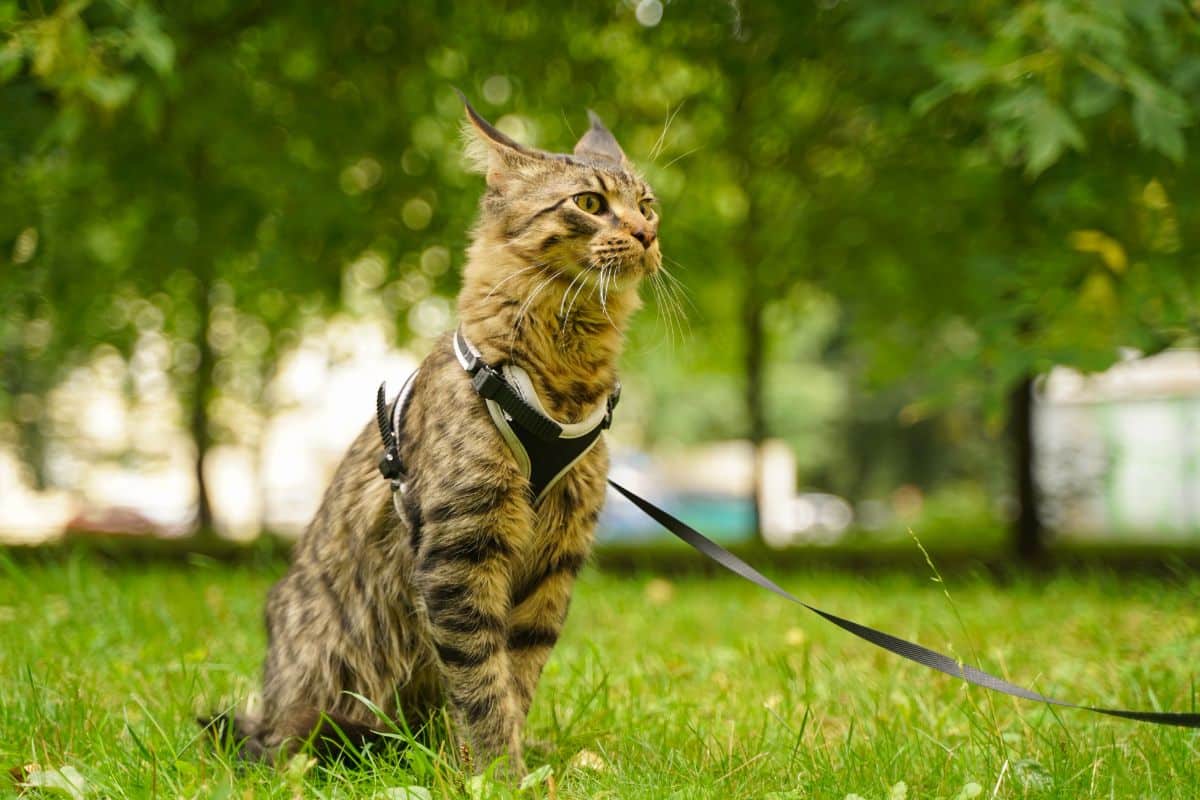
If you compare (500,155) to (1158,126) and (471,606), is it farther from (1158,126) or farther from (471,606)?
(1158,126)

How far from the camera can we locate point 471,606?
8.21 ft

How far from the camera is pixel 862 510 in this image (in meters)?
24.5

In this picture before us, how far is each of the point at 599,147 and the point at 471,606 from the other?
1.50 meters

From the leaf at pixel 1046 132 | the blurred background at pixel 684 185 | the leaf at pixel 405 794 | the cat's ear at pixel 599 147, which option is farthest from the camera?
the blurred background at pixel 684 185

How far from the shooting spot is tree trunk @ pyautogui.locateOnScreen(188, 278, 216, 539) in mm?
10688

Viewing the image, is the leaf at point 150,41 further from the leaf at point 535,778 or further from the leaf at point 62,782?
the leaf at point 535,778

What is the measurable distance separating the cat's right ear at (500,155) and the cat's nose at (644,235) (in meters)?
0.38

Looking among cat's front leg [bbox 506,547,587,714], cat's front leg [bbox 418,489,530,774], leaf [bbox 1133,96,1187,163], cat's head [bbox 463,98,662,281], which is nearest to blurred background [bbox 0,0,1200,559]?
leaf [bbox 1133,96,1187,163]

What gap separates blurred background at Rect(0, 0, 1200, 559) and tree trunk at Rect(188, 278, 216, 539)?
47 millimetres

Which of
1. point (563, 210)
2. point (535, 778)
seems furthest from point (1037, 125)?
point (535, 778)

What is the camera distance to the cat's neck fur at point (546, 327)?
2.68m

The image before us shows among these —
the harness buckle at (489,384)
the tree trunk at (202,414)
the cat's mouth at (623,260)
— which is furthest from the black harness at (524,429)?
the tree trunk at (202,414)

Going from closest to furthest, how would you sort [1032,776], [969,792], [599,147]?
[969,792], [1032,776], [599,147]

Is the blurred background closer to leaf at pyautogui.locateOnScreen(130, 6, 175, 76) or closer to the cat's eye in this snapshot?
leaf at pyautogui.locateOnScreen(130, 6, 175, 76)
